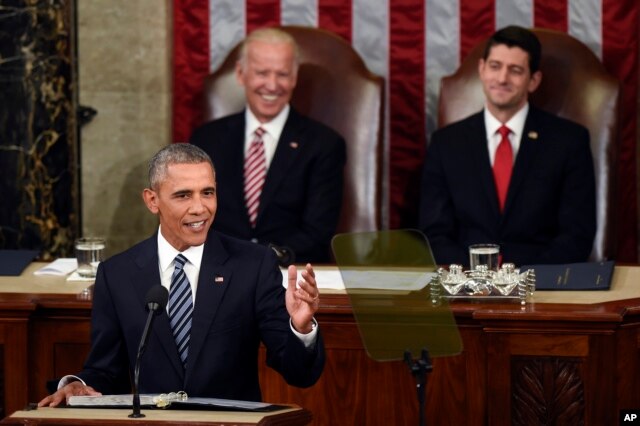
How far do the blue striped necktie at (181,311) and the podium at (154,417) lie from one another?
18.9 inches

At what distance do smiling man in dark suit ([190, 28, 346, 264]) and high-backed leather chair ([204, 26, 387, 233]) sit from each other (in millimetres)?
211

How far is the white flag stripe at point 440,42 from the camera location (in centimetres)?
679

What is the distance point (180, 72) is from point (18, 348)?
2.65m

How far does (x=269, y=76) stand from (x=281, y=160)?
374mm

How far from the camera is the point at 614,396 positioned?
170 inches

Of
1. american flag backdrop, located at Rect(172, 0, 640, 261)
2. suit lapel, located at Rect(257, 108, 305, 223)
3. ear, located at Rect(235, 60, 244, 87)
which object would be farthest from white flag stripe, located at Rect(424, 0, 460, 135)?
ear, located at Rect(235, 60, 244, 87)

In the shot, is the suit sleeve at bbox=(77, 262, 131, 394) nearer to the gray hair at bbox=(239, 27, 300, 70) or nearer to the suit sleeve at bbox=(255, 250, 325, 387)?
the suit sleeve at bbox=(255, 250, 325, 387)

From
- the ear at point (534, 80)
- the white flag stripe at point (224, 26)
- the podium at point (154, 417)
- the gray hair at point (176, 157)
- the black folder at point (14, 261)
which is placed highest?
the white flag stripe at point (224, 26)

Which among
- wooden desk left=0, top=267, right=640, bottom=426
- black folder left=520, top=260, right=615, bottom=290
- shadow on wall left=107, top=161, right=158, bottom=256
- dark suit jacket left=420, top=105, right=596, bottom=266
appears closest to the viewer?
wooden desk left=0, top=267, right=640, bottom=426

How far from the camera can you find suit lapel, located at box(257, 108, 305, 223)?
618 centimetres

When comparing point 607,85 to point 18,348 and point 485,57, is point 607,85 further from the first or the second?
point 18,348

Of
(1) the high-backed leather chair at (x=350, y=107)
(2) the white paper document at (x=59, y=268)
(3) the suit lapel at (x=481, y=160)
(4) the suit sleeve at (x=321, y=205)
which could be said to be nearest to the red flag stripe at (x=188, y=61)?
(1) the high-backed leather chair at (x=350, y=107)

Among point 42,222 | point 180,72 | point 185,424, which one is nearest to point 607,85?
point 180,72

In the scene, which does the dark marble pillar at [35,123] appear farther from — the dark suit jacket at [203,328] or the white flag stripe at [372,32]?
the dark suit jacket at [203,328]
